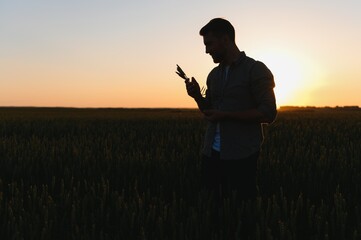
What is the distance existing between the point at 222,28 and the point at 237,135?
0.79 m

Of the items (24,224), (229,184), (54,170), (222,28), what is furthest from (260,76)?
(54,170)

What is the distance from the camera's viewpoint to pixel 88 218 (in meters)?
3.08

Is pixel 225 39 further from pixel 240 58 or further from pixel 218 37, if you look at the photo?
pixel 240 58

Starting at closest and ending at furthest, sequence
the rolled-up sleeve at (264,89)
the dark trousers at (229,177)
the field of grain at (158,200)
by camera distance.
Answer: the field of grain at (158,200) → the rolled-up sleeve at (264,89) → the dark trousers at (229,177)

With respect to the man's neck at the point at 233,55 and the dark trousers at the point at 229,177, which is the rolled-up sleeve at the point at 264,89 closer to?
the man's neck at the point at 233,55

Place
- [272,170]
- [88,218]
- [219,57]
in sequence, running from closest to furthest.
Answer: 1. [88,218]
2. [219,57]
3. [272,170]

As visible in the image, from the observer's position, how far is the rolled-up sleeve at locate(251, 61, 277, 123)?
3.10 metres

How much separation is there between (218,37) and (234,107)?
525mm

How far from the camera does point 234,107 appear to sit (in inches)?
129

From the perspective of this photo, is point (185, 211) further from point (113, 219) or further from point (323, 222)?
point (323, 222)

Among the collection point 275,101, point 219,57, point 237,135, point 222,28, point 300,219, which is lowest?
point 300,219

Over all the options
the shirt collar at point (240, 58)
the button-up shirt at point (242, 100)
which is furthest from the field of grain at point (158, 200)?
the shirt collar at point (240, 58)

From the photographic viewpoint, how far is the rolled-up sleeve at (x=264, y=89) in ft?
10.2

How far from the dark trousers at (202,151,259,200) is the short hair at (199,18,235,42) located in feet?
2.96
